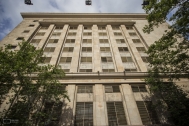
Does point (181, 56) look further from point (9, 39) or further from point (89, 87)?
point (9, 39)

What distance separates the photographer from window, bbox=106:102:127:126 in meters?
11.3

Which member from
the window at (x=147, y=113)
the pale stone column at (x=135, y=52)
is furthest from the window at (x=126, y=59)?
the window at (x=147, y=113)

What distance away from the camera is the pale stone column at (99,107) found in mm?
10905

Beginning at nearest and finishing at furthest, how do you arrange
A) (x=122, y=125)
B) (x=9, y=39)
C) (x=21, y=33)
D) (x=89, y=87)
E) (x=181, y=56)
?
(x=181, y=56) < (x=122, y=125) < (x=89, y=87) < (x=9, y=39) < (x=21, y=33)

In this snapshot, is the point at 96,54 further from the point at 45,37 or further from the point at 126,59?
the point at 45,37

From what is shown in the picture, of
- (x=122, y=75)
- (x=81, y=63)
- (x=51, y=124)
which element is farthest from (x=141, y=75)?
(x=51, y=124)

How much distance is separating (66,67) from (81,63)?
2455mm

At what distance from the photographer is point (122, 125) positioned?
34.8ft

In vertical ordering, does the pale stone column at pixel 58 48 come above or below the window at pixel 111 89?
above

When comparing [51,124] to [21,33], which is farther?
[21,33]

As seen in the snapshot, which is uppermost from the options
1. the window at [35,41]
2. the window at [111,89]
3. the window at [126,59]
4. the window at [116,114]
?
the window at [35,41]

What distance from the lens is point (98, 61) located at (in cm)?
1720

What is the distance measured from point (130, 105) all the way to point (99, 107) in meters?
3.56

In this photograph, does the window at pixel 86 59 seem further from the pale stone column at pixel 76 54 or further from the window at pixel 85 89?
the window at pixel 85 89
